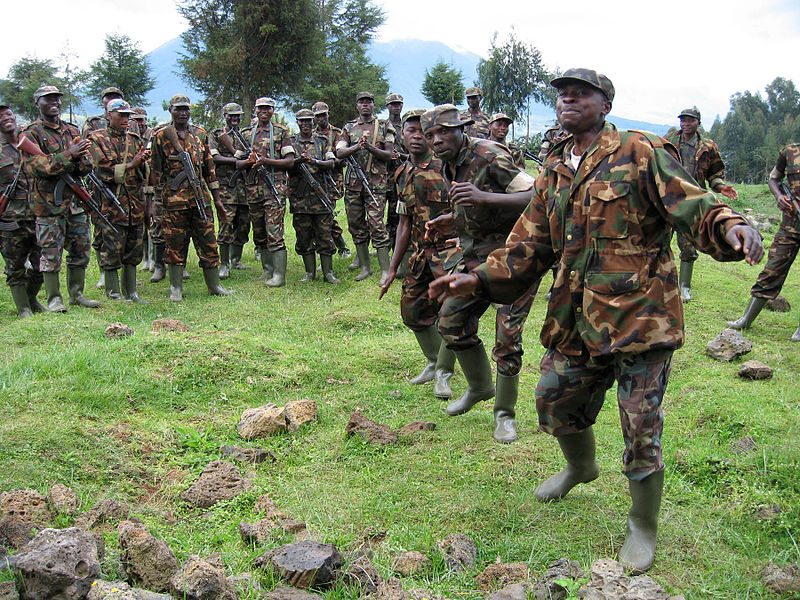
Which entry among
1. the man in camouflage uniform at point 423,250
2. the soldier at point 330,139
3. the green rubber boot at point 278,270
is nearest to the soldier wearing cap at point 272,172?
the green rubber boot at point 278,270

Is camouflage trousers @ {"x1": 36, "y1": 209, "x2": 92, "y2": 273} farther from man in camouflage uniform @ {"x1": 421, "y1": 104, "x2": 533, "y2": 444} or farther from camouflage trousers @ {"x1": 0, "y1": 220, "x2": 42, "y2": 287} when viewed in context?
man in camouflage uniform @ {"x1": 421, "y1": 104, "x2": 533, "y2": 444}

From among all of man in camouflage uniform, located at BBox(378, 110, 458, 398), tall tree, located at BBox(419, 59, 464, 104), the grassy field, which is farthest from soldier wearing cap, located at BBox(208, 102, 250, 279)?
tall tree, located at BBox(419, 59, 464, 104)

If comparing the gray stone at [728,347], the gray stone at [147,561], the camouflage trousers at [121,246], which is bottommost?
the gray stone at [147,561]

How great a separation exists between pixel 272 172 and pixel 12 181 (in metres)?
A: 3.64

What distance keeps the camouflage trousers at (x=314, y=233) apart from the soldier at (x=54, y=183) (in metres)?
3.24

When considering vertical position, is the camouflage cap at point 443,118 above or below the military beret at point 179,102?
below

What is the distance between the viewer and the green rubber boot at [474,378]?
18.4 ft

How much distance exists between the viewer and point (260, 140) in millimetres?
10930

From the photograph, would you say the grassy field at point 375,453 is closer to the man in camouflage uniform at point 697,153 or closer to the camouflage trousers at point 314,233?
the man in camouflage uniform at point 697,153

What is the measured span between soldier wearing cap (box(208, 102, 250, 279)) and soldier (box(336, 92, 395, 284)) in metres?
1.68

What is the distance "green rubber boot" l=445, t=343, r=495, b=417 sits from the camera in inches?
220

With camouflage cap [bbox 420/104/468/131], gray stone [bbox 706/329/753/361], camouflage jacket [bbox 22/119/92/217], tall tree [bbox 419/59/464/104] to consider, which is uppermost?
tall tree [bbox 419/59/464/104]

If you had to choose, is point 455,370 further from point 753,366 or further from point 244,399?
point 753,366

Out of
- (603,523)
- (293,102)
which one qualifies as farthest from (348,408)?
(293,102)
